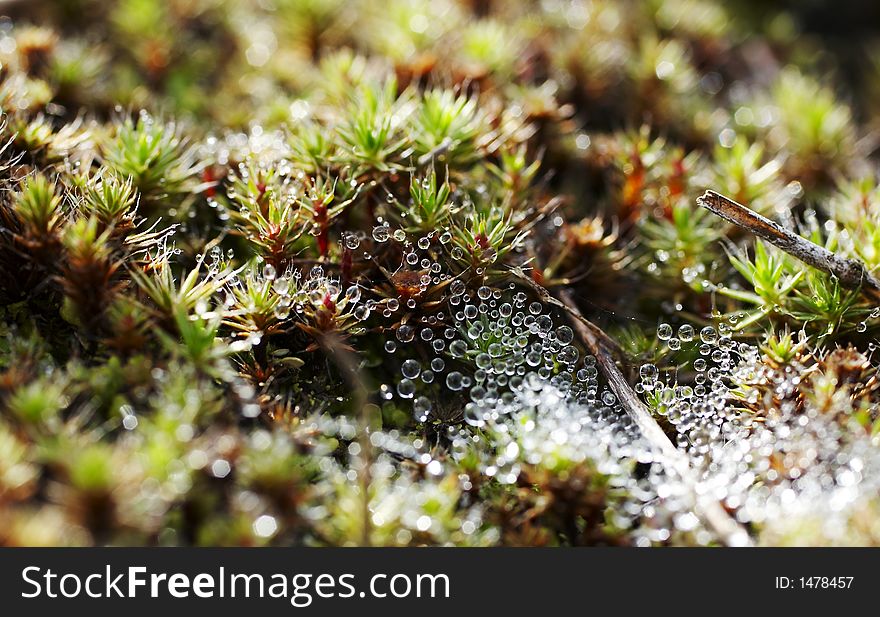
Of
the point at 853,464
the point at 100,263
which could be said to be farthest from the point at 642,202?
the point at 100,263

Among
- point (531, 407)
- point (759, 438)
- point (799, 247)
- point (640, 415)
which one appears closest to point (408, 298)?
point (531, 407)

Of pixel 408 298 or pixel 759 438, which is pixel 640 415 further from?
pixel 408 298

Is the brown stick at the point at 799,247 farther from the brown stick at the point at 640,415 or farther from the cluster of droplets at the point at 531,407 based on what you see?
the brown stick at the point at 640,415

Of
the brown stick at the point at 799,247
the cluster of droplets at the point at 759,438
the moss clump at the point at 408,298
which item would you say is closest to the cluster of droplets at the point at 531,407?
the moss clump at the point at 408,298

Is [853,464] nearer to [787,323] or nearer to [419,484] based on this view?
[787,323]

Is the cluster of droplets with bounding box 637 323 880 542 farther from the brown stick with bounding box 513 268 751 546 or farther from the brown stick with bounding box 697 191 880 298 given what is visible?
the brown stick with bounding box 697 191 880 298

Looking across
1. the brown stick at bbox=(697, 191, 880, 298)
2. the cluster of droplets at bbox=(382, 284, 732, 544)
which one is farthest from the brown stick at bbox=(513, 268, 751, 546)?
the brown stick at bbox=(697, 191, 880, 298)

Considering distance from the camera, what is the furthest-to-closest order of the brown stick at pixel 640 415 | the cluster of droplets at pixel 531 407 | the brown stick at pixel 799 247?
the brown stick at pixel 799 247
the cluster of droplets at pixel 531 407
the brown stick at pixel 640 415
